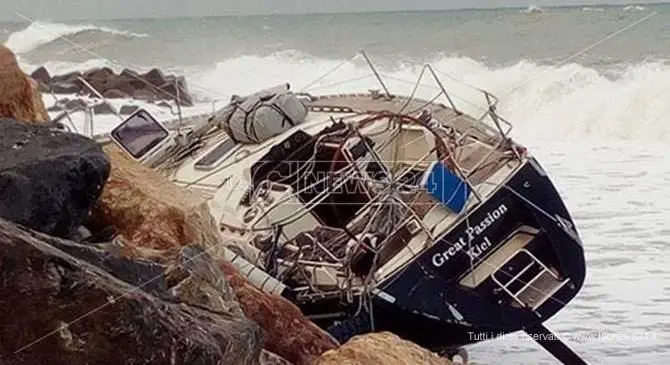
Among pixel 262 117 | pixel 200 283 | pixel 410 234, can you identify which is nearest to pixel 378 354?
pixel 200 283

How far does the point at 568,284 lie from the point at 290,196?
77.4 inches

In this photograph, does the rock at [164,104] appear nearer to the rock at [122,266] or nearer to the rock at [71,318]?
the rock at [122,266]

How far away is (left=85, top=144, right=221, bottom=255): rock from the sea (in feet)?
9.75

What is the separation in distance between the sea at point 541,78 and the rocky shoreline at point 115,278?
10.2ft

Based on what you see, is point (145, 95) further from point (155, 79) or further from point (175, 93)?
point (155, 79)

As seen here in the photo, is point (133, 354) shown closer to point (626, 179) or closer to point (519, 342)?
point (519, 342)

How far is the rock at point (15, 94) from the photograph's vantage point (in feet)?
20.3

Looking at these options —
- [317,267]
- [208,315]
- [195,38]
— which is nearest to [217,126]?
[317,267]

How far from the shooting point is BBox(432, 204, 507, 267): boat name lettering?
7.00 meters

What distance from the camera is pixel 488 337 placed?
7316 mm

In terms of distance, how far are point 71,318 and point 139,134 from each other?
18.6 feet

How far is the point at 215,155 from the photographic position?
28.6 ft

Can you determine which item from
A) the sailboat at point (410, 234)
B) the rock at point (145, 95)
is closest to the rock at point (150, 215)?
the sailboat at point (410, 234)

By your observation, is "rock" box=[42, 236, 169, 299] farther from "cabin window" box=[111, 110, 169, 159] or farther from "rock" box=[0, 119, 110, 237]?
"cabin window" box=[111, 110, 169, 159]
